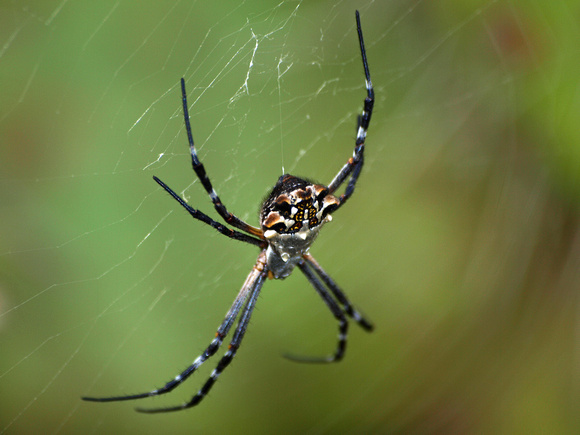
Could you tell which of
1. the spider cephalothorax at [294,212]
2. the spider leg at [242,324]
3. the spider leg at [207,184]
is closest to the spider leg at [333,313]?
the spider leg at [242,324]

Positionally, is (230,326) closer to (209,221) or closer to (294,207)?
(209,221)

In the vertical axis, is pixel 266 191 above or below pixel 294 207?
above

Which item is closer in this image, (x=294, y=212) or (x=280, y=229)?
(x=294, y=212)

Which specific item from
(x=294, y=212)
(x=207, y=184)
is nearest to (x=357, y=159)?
(x=294, y=212)

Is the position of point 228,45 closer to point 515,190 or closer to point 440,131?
point 440,131

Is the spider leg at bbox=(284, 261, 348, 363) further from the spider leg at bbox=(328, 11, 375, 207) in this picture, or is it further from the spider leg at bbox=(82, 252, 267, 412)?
the spider leg at bbox=(328, 11, 375, 207)

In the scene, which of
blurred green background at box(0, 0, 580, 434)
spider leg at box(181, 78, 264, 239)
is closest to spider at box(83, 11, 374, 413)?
spider leg at box(181, 78, 264, 239)

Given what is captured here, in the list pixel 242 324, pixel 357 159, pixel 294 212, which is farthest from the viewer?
pixel 242 324
